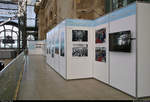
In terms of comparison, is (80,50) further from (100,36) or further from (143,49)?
(143,49)

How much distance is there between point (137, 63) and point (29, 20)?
3830 centimetres

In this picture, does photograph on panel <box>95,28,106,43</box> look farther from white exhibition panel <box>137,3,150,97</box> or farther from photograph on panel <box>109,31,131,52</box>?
white exhibition panel <box>137,3,150,97</box>

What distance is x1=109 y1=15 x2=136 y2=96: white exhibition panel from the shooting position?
4137 millimetres

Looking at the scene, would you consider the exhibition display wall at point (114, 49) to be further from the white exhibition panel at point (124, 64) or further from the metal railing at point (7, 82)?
the metal railing at point (7, 82)

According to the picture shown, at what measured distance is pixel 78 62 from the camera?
256 inches

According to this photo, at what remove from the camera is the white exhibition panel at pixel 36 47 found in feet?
83.6

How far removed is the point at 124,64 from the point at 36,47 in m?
22.9

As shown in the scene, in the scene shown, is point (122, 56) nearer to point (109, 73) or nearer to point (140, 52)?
point (140, 52)

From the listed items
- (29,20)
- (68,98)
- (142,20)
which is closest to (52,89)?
(68,98)

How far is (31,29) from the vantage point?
39.8 metres

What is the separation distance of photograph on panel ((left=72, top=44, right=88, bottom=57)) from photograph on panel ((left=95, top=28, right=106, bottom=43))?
0.65 m

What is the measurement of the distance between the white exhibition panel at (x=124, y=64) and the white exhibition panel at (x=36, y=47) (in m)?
21.4

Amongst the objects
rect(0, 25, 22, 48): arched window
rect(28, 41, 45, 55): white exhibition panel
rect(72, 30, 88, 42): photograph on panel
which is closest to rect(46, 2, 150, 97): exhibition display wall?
rect(72, 30, 88, 42): photograph on panel

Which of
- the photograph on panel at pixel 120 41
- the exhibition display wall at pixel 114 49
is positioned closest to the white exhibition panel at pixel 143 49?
the exhibition display wall at pixel 114 49
